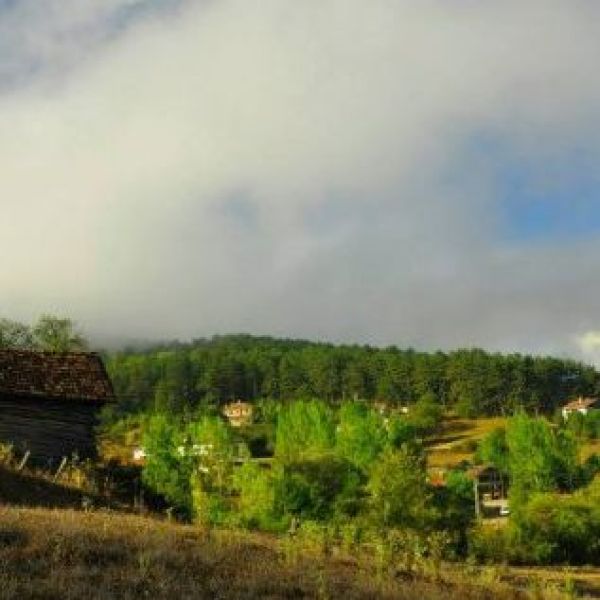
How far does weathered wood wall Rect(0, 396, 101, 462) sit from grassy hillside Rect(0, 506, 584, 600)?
2238 centimetres

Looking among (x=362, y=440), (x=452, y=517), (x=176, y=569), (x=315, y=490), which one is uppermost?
(x=362, y=440)

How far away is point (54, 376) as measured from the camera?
40844mm

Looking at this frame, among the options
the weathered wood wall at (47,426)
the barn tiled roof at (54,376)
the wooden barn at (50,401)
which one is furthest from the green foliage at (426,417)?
the weathered wood wall at (47,426)

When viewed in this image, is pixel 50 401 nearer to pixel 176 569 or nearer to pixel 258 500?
pixel 258 500

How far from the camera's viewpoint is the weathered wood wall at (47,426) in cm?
3894

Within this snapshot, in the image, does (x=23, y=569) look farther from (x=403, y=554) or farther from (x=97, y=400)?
(x=97, y=400)

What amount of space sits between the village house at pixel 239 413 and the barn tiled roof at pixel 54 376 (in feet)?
404

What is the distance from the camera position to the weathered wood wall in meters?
38.9

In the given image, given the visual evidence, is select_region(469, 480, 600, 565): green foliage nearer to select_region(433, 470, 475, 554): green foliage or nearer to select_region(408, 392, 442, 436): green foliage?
select_region(433, 470, 475, 554): green foliage

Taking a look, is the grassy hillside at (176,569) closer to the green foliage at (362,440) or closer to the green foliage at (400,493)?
the green foliage at (400,493)

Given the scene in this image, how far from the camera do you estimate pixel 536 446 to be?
268ft

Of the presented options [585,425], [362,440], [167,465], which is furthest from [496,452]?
[167,465]

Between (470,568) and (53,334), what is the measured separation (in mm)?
66854

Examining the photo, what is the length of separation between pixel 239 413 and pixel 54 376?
146 meters
